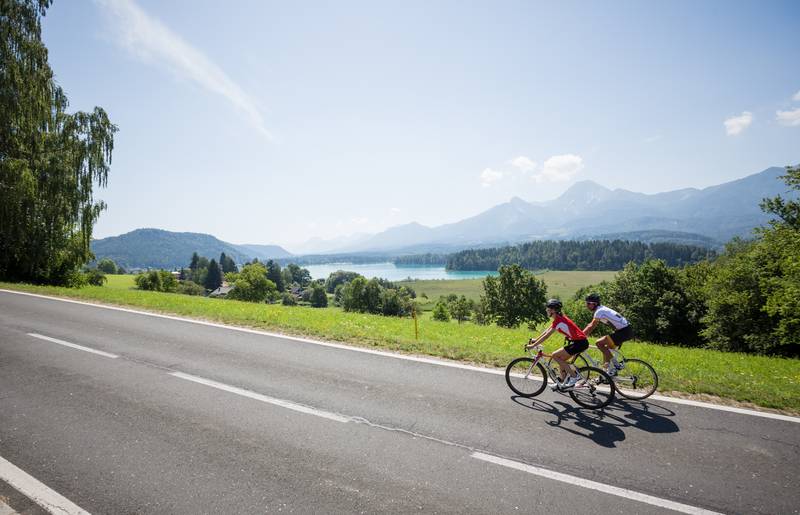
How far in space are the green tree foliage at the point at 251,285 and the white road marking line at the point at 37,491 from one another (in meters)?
66.1

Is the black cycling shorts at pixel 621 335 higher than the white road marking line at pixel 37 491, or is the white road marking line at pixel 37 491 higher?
the black cycling shorts at pixel 621 335

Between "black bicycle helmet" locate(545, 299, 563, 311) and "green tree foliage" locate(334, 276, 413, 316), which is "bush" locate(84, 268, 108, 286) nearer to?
"green tree foliage" locate(334, 276, 413, 316)

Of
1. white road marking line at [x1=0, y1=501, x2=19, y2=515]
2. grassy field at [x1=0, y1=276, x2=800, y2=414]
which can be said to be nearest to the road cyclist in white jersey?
grassy field at [x1=0, y1=276, x2=800, y2=414]

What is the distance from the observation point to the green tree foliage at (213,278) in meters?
116

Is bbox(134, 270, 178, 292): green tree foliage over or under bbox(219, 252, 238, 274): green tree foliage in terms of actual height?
under

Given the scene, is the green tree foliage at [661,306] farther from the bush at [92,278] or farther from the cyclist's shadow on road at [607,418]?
the bush at [92,278]

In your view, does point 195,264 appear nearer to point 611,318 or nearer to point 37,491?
point 37,491

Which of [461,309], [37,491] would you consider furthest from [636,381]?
[461,309]

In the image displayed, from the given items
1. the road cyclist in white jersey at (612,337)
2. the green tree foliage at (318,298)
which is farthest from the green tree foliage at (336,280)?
the road cyclist in white jersey at (612,337)

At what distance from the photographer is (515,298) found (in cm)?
5131

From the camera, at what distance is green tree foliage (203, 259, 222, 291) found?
11606 cm

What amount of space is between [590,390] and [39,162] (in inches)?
1378

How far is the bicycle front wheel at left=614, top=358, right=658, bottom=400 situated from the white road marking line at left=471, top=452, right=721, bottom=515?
11.3 feet

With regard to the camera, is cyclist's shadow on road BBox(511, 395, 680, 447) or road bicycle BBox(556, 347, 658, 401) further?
road bicycle BBox(556, 347, 658, 401)
